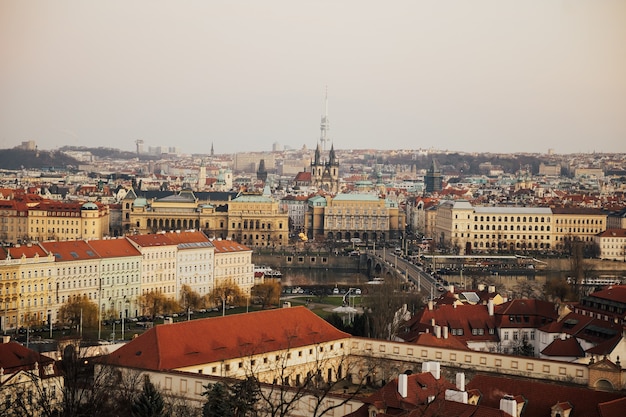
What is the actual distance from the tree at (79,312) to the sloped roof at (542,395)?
21.1 metres

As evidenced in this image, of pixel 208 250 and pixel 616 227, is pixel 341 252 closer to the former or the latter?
pixel 616 227

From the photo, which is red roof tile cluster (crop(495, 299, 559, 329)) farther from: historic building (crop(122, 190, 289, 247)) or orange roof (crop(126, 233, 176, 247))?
historic building (crop(122, 190, 289, 247))

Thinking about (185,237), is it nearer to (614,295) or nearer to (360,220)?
(614,295)

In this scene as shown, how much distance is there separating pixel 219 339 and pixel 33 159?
442 feet

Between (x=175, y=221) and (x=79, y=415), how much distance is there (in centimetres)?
7001

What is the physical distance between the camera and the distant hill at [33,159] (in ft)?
459

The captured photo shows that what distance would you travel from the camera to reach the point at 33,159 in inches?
6201

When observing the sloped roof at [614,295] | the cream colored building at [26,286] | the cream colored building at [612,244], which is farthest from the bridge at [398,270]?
the sloped roof at [614,295]

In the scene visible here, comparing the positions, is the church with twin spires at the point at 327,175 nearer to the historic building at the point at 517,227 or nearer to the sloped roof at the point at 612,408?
the historic building at the point at 517,227

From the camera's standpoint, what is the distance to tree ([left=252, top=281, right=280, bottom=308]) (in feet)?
162

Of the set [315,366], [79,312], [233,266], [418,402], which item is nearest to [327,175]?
[233,266]

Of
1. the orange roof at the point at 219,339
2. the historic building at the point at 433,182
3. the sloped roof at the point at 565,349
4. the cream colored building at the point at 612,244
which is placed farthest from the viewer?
the historic building at the point at 433,182

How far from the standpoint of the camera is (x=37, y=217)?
7481 centimetres

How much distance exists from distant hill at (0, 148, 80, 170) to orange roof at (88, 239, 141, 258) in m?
79.5
